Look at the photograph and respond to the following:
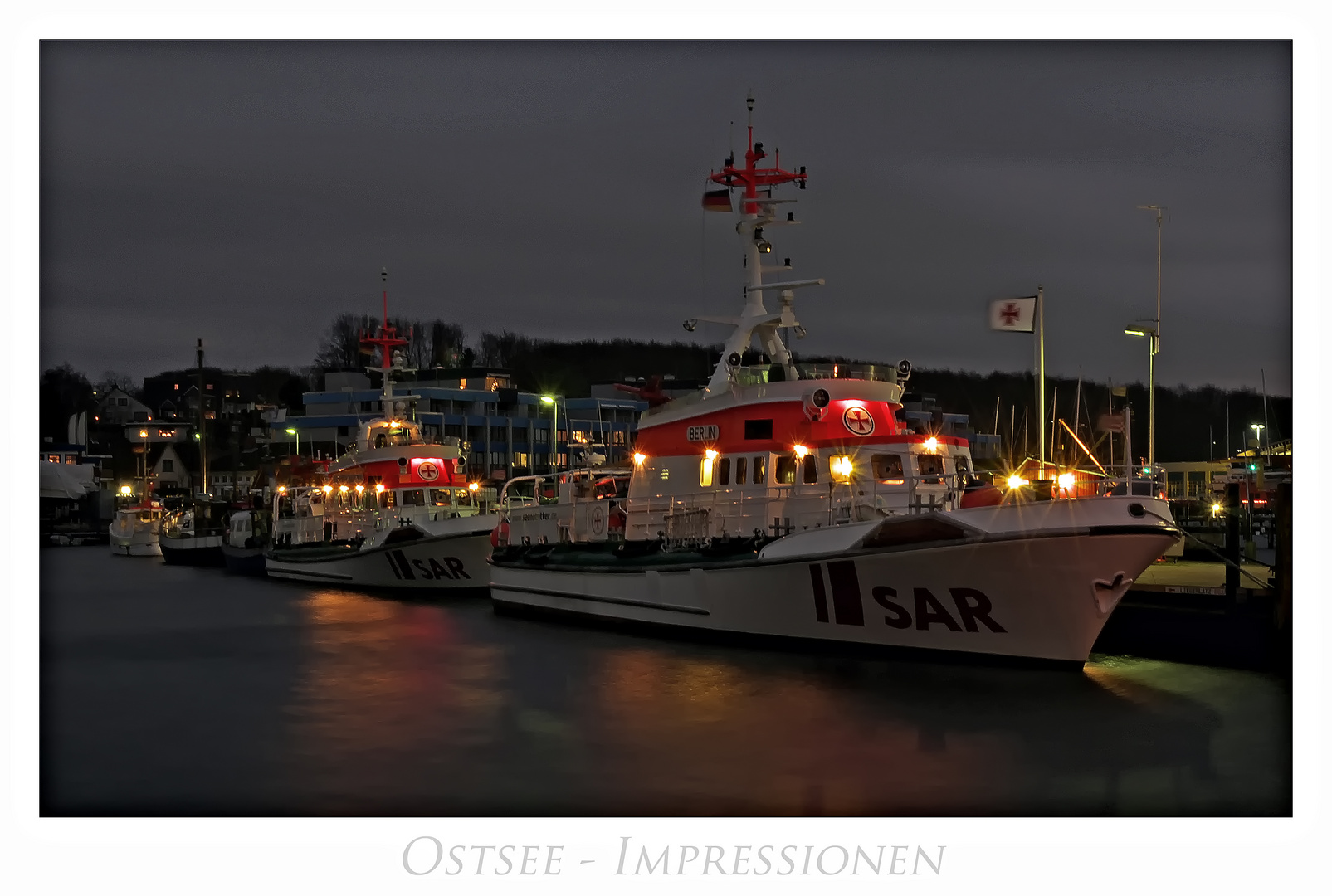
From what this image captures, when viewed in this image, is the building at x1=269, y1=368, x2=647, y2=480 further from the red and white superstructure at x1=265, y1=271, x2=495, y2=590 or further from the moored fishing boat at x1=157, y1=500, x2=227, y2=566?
the red and white superstructure at x1=265, y1=271, x2=495, y2=590

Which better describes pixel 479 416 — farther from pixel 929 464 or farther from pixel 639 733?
pixel 639 733

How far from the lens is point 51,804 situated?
9.75 meters

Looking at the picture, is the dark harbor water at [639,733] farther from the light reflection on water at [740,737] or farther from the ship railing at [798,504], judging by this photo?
the ship railing at [798,504]

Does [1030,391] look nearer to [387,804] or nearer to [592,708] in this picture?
[592,708]

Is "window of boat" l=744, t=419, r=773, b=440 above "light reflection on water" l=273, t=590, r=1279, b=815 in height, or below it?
above

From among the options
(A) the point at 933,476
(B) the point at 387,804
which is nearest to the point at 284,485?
(A) the point at 933,476

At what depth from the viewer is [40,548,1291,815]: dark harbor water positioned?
10.9 meters

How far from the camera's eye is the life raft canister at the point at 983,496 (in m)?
17.0

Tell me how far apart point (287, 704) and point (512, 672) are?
11.7 ft

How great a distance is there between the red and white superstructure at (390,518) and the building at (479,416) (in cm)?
3104

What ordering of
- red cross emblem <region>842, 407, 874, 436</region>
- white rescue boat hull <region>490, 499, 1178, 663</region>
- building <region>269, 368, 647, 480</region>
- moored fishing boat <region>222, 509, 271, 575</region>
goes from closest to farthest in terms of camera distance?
white rescue boat hull <region>490, 499, 1178, 663</region> < red cross emblem <region>842, 407, 874, 436</region> < moored fishing boat <region>222, 509, 271, 575</region> < building <region>269, 368, 647, 480</region>

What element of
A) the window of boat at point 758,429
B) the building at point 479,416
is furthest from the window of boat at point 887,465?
the building at point 479,416

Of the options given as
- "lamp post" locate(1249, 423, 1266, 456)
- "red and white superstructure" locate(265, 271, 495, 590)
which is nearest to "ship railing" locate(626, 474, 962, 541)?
"red and white superstructure" locate(265, 271, 495, 590)

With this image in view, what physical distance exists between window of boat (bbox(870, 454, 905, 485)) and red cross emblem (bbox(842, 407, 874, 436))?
0.50 metres
